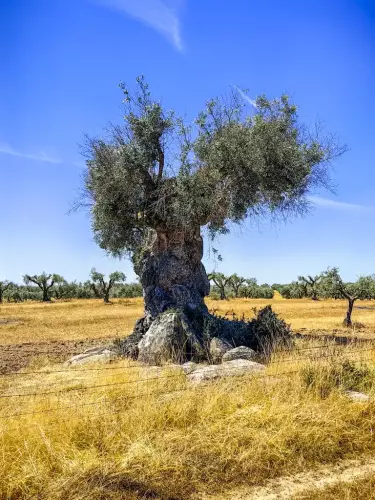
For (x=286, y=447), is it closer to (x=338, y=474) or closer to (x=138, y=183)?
(x=338, y=474)

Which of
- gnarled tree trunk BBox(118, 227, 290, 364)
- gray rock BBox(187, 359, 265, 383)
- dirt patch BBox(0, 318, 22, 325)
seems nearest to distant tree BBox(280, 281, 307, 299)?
dirt patch BBox(0, 318, 22, 325)

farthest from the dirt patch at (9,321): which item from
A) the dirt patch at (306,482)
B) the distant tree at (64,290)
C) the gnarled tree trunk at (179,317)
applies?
the distant tree at (64,290)

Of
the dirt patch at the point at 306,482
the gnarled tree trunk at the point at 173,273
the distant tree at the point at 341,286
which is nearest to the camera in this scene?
the dirt patch at the point at 306,482

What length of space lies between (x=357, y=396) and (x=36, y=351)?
14.7 metres

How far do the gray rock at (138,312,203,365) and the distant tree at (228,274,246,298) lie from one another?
6566cm

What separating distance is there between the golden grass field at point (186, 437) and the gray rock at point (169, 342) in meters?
4.94

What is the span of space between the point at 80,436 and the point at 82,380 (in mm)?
4951

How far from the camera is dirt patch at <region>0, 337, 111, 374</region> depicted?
16.5 meters

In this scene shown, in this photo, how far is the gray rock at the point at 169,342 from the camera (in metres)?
15.4

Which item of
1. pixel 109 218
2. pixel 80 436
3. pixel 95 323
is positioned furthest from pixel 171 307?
pixel 95 323

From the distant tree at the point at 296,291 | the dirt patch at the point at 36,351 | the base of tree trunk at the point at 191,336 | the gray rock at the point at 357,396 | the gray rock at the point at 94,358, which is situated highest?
the distant tree at the point at 296,291

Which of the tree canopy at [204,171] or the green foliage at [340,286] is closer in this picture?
the tree canopy at [204,171]

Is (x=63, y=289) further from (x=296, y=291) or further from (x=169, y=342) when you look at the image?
(x=169, y=342)

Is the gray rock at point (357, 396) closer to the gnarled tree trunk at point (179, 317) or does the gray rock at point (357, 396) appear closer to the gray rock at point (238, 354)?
the gray rock at point (238, 354)
